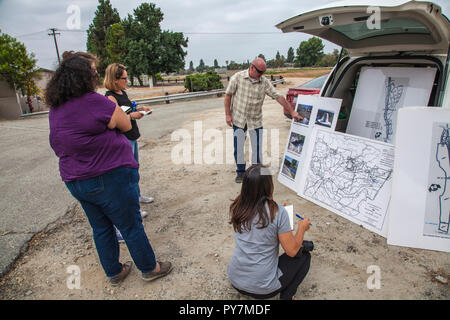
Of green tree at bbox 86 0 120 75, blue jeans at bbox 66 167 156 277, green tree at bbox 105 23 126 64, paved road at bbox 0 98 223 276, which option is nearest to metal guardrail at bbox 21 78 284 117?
paved road at bbox 0 98 223 276

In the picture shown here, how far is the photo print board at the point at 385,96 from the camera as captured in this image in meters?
3.35

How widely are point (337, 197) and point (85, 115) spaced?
288 centimetres

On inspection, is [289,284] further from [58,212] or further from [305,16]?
[58,212]

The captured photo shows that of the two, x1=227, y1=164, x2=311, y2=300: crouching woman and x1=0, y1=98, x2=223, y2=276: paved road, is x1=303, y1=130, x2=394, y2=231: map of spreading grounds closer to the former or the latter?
x1=227, y1=164, x2=311, y2=300: crouching woman

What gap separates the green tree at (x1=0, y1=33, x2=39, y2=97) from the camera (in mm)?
14270

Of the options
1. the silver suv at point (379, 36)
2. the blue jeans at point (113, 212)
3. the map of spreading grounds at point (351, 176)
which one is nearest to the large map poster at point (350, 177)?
the map of spreading grounds at point (351, 176)

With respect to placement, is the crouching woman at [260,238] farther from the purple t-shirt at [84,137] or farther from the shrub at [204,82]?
the shrub at [204,82]

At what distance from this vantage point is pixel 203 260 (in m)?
2.73

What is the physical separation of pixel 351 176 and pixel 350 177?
2 centimetres

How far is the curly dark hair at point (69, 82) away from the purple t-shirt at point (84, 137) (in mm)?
41

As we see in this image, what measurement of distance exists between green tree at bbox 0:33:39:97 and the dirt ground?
48.9 feet

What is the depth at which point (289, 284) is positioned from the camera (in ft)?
6.88

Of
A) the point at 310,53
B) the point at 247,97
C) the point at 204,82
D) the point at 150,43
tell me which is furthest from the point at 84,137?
the point at 310,53

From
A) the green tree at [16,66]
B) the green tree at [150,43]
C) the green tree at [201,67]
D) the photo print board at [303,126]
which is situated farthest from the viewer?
the green tree at [201,67]
